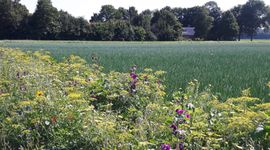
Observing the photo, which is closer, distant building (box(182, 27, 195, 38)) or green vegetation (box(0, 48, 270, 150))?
green vegetation (box(0, 48, 270, 150))

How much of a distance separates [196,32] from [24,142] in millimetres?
91569

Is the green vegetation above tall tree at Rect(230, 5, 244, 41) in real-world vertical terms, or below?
below

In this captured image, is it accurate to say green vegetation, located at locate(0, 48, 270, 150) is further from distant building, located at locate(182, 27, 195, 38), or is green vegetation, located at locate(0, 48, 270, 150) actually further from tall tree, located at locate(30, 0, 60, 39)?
distant building, located at locate(182, 27, 195, 38)

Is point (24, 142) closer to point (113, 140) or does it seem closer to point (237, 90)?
point (113, 140)

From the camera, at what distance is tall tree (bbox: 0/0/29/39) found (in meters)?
75.7

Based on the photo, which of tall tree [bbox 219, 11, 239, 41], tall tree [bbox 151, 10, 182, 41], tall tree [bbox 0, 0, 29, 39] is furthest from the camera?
tall tree [bbox 219, 11, 239, 41]

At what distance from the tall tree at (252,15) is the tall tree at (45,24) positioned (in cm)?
4691

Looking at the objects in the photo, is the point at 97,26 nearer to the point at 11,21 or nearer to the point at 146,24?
the point at 146,24

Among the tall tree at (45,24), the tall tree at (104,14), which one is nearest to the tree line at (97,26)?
the tall tree at (45,24)

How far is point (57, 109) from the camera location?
4.83 meters

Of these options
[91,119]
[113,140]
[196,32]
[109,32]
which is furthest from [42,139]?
[196,32]

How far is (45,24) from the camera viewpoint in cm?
7431

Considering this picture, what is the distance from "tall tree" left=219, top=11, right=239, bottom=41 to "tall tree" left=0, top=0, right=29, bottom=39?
39965 mm

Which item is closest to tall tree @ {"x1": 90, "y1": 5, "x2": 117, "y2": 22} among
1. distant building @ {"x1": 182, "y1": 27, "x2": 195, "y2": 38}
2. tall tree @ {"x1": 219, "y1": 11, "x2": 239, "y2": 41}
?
distant building @ {"x1": 182, "y1": 27, "x2": 195, "y2": 38}
